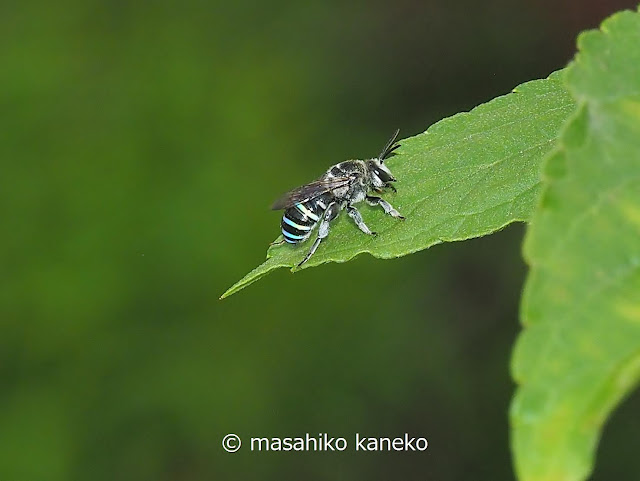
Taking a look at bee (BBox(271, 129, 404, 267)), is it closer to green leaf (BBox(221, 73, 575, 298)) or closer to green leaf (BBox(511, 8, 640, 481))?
green leaf (BBox(221, 73, 575, 298))

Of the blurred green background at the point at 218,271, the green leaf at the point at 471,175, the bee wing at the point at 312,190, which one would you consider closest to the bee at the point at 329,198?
the bee wing at the point at 312,190

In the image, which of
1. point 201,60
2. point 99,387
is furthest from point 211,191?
point 99,387

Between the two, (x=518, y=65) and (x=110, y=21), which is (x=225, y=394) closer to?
(x=110, y=21)

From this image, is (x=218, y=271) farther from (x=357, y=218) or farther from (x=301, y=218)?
(x=357, y=218)

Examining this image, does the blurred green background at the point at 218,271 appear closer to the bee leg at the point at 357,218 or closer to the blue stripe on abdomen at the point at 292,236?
the blue stripe on abdomen at the point at 292,236

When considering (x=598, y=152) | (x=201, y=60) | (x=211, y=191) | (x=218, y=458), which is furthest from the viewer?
(x=201, y=60)

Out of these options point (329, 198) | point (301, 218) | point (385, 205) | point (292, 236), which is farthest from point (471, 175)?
point (329, 198)

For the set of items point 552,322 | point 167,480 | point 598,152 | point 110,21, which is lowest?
point 552,322

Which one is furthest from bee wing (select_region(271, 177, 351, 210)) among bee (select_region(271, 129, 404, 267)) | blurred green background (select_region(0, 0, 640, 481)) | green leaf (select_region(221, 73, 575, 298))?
blurred green background (select_region(0, 0, 640, 481))
